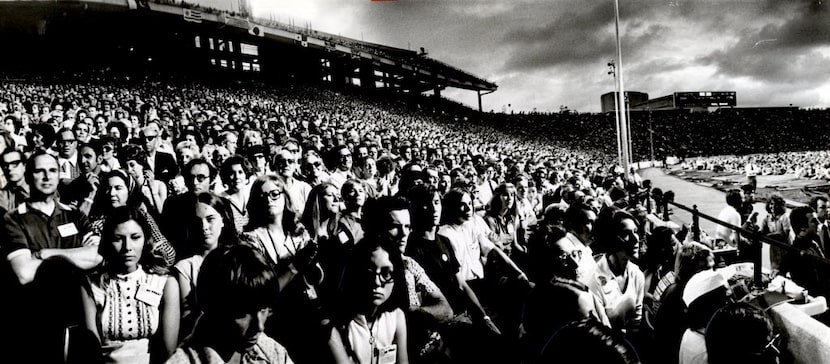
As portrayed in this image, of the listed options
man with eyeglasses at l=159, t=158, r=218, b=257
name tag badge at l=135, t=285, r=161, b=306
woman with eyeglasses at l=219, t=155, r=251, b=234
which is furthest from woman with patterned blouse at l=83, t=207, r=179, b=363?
woman with eyeglasses at l=219, t=155, r=251, b=234

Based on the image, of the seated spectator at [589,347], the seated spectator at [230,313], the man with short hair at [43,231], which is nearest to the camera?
the seated spectator at [589,347]

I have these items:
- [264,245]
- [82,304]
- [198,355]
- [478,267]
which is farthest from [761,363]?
[82,304]

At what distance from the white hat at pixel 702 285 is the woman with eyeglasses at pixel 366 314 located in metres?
1.29

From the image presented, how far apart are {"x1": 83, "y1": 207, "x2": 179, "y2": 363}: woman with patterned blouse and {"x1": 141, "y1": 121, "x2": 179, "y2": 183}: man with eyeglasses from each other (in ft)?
8.09

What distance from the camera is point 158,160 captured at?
16.9ft

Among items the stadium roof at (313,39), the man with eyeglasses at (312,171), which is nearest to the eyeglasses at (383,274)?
the man with eyeglasses at (312,171)

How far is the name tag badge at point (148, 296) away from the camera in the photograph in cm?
218

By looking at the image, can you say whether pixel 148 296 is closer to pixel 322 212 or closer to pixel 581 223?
pixel 322 212

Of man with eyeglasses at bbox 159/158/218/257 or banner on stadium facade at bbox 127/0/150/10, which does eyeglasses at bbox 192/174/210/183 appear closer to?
man with eyeglasses at bbox 159/158/218/257

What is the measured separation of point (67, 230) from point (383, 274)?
1.99 m

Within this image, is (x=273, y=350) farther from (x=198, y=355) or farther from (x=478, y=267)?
(x=478, y=267)

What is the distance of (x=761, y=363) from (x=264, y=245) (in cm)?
229

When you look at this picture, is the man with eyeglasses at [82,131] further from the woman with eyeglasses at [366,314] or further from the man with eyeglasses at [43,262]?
the woman with eyeglasses at [366,314]

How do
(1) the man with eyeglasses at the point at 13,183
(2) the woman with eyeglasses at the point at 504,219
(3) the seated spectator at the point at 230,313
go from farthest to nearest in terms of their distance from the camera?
1. (2) the woman with eyeglasses at the point at 504,219
2. (1) the man with eyeglasses at the point at 13,183
3. (3) the seated spectator at the point at 230,313
